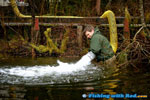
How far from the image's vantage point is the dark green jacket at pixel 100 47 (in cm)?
723

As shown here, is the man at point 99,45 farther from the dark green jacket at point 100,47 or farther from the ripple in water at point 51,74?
the ripple in water at point 51,74

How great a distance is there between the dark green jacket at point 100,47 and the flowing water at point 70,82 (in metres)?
0.36

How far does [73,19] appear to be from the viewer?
1015 centimetres

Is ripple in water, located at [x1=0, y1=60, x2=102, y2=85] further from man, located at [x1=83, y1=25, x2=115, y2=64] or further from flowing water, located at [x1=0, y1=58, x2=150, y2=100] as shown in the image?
man, located at [x1=83, y1=25, x2=115, y2=64]

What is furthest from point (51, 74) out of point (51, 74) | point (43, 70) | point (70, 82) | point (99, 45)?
point (99, 45)

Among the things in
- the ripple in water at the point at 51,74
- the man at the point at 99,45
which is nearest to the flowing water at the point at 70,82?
the ripple in water at the point at 51,74

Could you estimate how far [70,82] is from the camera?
5742 mm

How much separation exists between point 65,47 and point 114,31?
186cm

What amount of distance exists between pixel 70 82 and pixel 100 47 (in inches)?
74.4

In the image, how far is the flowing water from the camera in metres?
4.88

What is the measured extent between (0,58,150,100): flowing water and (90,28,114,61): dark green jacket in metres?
0.36

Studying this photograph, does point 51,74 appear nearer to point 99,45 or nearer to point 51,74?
point 51,74

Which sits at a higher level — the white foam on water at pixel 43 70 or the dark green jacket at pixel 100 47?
the dark green jacket at pixel 100 47

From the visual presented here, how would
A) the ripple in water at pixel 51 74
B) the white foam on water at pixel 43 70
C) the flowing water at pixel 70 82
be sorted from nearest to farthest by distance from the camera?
the flowing water at pixel 70 82 < the ripple in water at pixel 51 74 < the white foam on water at pixel 43 70
